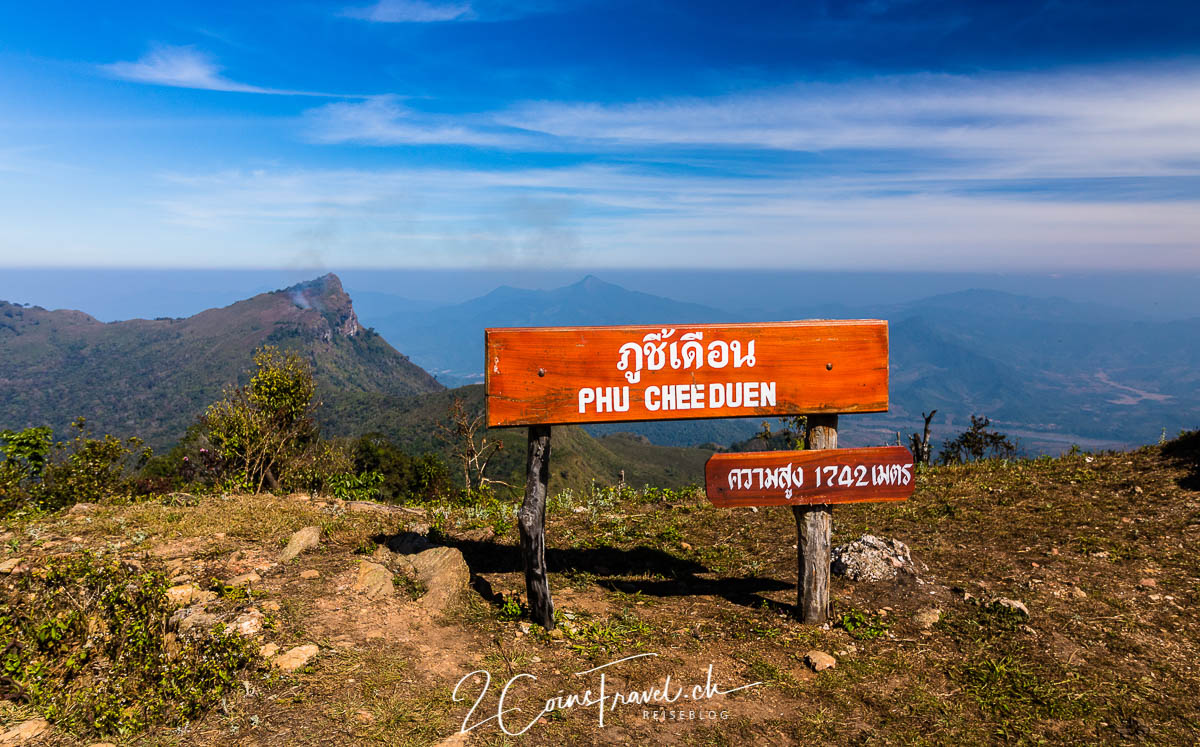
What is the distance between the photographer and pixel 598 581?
305 inches

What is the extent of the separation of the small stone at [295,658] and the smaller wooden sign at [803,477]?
12.8 feet

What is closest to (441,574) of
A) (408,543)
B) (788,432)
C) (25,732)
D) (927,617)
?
(408,543)

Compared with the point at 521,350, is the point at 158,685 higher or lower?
lower

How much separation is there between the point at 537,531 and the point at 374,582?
2.06 meters

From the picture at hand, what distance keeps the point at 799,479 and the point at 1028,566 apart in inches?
150

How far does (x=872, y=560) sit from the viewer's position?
7535 mm

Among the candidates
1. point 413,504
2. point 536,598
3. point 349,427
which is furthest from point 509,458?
point 536,598

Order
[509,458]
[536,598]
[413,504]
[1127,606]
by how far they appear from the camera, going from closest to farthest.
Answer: [536,598] < [1127,606] < [413,504] < [509,458]

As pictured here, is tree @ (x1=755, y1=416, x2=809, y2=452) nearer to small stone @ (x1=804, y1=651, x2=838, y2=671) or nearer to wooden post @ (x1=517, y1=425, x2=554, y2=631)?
small stone @ (x1=804, y1=651, x2=838, y2=671)

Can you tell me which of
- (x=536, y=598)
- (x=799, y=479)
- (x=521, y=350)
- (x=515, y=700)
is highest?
(x=521, y=350)

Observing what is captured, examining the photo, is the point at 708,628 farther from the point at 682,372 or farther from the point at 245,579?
the point at 245,579

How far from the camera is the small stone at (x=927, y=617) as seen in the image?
6.61 meters

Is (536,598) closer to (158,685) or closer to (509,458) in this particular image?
(158,685)

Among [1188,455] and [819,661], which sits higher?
[1188,455]
